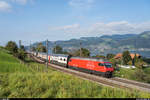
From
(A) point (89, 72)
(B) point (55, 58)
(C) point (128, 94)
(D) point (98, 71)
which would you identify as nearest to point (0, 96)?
(C) point (128, 94)

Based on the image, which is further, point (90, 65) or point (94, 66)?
point (90, 65)

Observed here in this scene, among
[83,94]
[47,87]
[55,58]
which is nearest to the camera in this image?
[83,94]

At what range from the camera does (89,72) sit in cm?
3122

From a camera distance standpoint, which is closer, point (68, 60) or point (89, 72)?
point (89, 72)

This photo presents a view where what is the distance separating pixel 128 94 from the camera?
909cm

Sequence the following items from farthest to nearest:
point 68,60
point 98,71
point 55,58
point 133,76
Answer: point 55,58
point 68,60
point 133,76
point 98,71

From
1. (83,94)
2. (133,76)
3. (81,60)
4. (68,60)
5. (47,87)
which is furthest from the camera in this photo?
(68,60)

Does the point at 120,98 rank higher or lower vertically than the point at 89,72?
higher

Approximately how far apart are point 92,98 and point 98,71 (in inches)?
793

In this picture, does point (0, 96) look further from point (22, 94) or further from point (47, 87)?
point (47, 87)

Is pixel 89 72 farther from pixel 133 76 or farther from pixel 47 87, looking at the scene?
pixel 47 87

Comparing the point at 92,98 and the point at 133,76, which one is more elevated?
the point at 92,98

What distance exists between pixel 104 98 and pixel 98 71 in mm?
20106

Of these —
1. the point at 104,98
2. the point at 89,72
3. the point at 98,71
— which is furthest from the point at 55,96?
the point at 89,72
